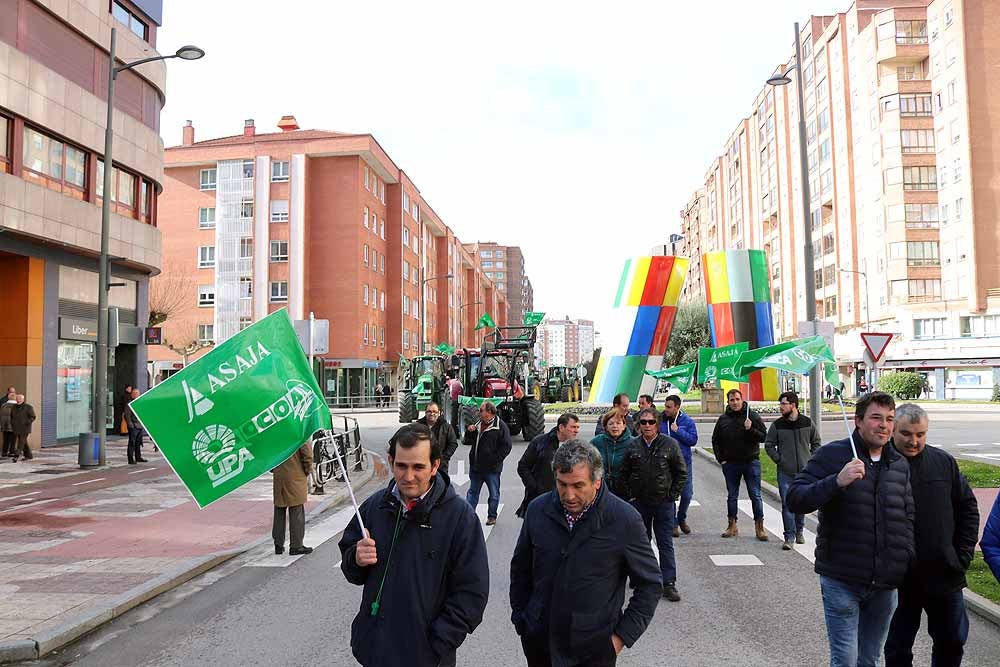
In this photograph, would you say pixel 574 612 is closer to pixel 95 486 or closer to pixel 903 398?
pixel 95 486

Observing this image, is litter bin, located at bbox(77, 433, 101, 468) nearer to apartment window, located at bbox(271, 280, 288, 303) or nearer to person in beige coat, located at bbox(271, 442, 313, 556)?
person in beige coat, located at bbox(271, 442, 313, 556)

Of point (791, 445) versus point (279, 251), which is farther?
point (279, 251)

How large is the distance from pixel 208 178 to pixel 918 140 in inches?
1967

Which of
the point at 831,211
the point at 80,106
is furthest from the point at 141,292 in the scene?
the point at 831,211

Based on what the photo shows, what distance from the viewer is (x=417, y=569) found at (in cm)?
325

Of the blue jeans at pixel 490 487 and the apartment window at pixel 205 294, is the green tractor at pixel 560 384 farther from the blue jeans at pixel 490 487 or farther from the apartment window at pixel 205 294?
the blue jeans at pixel 490 487

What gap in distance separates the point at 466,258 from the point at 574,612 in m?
93.5

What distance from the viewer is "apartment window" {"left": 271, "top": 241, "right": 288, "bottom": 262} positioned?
51.4 m

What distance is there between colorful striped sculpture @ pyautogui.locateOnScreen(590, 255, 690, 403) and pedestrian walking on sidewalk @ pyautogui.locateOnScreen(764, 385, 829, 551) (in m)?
22.6

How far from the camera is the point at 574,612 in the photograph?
3408 millimetres

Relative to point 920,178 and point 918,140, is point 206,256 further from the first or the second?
point 918,140

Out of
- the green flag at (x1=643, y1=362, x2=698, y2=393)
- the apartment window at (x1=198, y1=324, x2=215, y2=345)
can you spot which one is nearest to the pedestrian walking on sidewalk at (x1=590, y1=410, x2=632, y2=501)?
the green flag at (x1=643, y1=362, x2=698, y2=393)

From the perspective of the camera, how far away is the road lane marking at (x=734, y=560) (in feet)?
27.0

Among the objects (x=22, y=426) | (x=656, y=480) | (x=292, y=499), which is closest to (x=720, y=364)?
(x=656, y=480)
